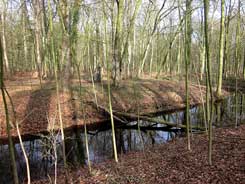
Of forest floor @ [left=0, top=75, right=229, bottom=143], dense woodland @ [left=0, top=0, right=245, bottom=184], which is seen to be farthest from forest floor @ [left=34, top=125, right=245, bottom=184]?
forest floor @ [left=0, top=75, right=229, bottom=143]

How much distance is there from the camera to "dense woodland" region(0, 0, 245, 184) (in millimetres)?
8148

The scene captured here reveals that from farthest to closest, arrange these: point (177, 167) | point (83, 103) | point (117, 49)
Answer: point (117, 49) < point (83, 103) < point (177, 167)

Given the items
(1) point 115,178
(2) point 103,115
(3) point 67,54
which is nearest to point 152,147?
(1) point 115,178

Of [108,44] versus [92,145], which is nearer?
[92,145]

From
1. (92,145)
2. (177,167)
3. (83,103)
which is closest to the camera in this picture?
(177,167)

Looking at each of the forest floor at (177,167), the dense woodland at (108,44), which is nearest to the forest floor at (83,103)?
the dense woodland at (108,44)

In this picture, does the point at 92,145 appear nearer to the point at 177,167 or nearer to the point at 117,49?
the point at 177,167

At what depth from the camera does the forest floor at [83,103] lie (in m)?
14.1

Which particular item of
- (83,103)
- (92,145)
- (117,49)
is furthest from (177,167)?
(117,49)

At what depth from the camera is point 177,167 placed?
743cm

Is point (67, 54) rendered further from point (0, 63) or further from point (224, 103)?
point (0, 63)

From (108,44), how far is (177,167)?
511 inches

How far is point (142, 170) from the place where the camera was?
25.2 feet

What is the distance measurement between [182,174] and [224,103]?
14.6m
